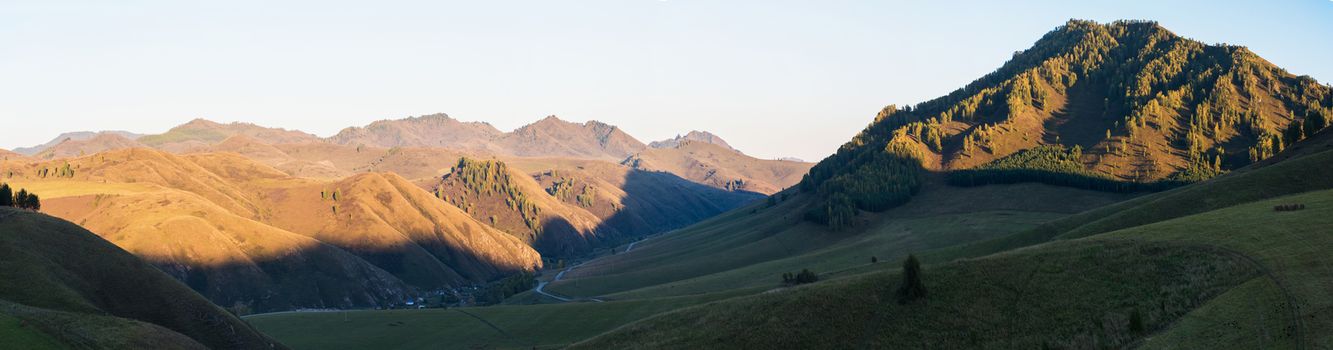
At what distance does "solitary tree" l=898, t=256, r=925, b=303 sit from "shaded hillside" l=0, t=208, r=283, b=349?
83693 mm

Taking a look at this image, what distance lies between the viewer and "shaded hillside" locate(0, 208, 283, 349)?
340 ft

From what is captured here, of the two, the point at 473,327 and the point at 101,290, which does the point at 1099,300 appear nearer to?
the point at 101,290

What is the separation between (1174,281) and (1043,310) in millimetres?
12064

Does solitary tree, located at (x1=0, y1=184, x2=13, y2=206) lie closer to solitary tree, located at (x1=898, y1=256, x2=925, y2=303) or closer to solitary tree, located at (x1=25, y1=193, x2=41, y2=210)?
solitary tree, located at (x1=25, y1=193, x2=41, y2=210)

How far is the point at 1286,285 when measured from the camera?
217 feet

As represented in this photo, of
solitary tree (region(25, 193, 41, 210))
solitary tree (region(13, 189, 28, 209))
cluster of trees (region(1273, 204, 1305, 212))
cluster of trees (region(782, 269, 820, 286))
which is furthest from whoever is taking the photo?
cluster of trees (region(782, 269, 820, 286))

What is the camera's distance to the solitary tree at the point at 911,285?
87.1 metres

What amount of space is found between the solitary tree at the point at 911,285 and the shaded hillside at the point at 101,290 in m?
83.7

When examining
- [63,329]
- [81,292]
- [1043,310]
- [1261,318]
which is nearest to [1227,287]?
[1261,318]

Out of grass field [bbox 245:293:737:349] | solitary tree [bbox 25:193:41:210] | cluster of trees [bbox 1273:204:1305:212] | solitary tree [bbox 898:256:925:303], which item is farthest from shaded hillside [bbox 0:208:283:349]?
cluster of trees [bbox 1273:204:1305:212]

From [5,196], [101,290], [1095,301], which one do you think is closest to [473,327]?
[101,290]

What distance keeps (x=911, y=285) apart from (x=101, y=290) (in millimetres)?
114242

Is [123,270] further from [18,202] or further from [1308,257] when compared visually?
[1308,257]

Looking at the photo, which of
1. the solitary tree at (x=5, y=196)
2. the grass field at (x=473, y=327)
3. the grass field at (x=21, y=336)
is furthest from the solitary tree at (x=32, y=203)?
the grass field at (x=21, y=336)
